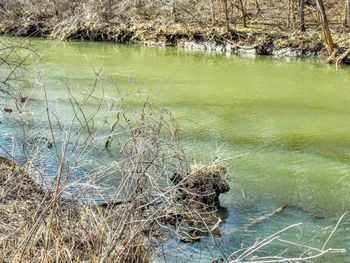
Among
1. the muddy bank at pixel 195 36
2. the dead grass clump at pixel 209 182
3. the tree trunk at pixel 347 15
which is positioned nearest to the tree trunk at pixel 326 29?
the muddy bank at pixel 195 36

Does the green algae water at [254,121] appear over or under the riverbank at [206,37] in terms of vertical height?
under

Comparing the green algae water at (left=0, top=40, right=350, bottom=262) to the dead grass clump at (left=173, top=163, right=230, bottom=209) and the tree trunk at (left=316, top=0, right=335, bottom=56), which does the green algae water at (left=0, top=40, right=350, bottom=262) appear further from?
the tree trunk at (left=316, top=0, right=335, bottom=56)

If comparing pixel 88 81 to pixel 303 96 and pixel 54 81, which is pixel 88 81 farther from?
pixel 303 96

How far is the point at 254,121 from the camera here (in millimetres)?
12219

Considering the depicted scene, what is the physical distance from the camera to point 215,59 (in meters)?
21.3

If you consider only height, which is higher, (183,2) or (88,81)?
(183,2)

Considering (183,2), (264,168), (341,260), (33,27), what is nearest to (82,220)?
(341,260)

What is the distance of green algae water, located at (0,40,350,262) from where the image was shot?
23.5 ft

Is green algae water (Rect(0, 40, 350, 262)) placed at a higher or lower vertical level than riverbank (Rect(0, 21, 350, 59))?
lower

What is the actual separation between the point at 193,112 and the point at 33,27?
17.0m

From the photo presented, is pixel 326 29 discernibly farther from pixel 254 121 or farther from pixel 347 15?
pixel 254 121

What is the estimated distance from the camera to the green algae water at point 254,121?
281 inches

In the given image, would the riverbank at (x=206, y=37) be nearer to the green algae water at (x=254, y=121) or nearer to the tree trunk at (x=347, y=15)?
the green algae water at (x=254, y=121)

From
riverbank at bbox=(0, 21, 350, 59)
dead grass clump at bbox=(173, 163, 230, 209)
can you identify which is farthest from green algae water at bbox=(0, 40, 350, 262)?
riverbank at bbox=(0, 21, 350, 59)
